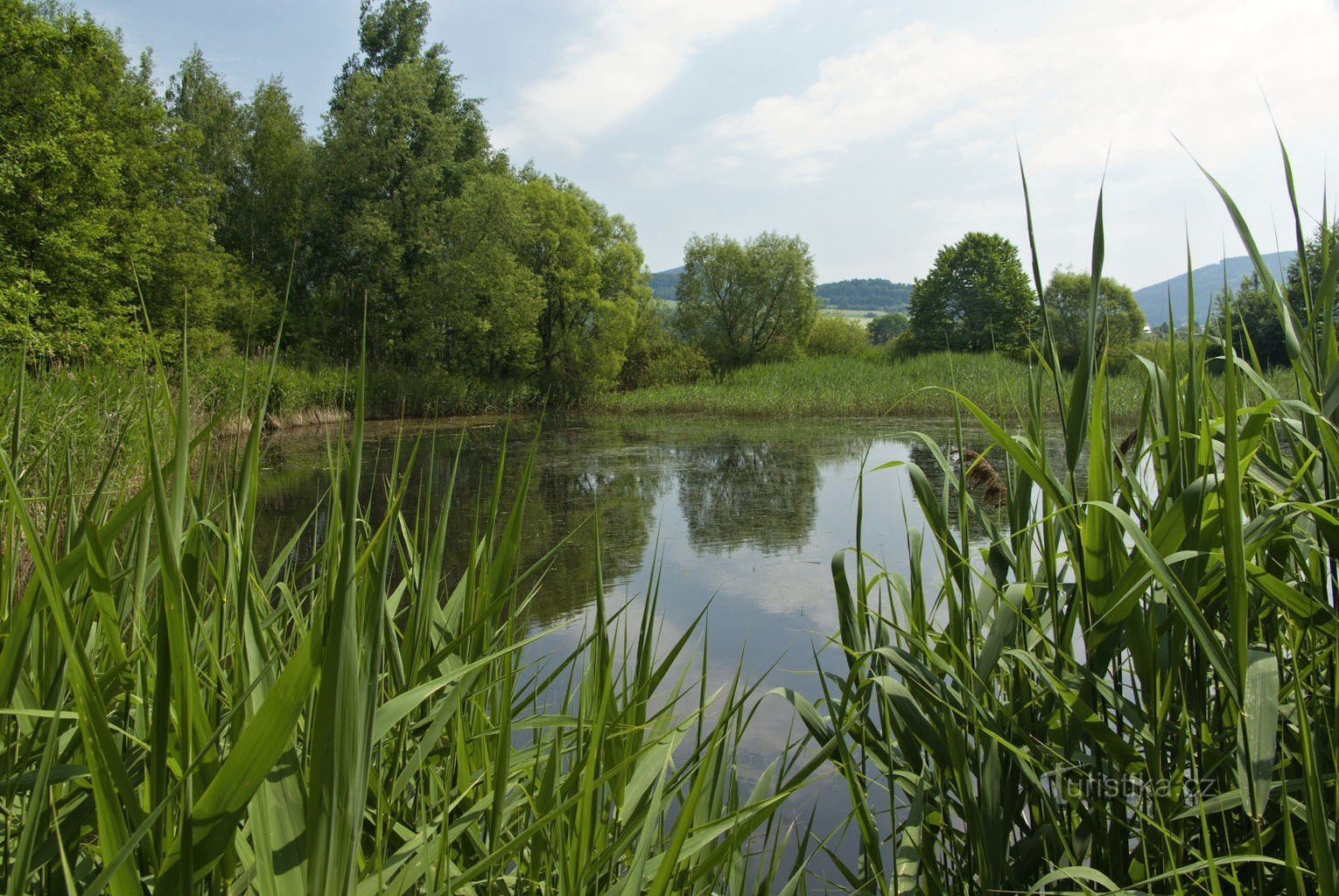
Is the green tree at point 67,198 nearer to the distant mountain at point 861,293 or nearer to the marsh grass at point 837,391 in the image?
the marsh grass at point 837,391

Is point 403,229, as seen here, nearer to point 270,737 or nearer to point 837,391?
point 837,391

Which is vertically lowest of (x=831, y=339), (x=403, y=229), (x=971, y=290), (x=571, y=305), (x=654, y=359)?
(x=654, y=359)

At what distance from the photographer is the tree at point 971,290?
26.8 m

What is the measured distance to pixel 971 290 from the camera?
27703 millimetres

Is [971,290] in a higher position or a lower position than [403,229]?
lower

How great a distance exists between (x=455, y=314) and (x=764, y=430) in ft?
26.5

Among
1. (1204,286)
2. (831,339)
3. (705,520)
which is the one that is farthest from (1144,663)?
(831,339)

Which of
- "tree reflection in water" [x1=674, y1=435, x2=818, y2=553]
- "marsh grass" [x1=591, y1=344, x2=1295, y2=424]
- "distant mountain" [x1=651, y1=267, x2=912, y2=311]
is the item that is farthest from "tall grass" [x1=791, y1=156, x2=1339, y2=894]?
"distant mountain" [x1=651, y1=267, x2=912, y2=311]

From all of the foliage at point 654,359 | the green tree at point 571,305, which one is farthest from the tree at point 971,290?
the green tree at point 571,305

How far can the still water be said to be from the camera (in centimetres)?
308

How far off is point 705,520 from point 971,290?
24.2m

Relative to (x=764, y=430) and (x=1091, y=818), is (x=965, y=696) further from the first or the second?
(x=764, y=430)

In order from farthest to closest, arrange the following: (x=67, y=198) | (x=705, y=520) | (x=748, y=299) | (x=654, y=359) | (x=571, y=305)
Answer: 1. (x=748, y=299)
2. (x=654, y=359)
3. (x=571, y=305)
4. (x=67, y=198)
5. (x=705, y=520)

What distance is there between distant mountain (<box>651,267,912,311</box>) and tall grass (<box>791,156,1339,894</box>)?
93.0 metres
